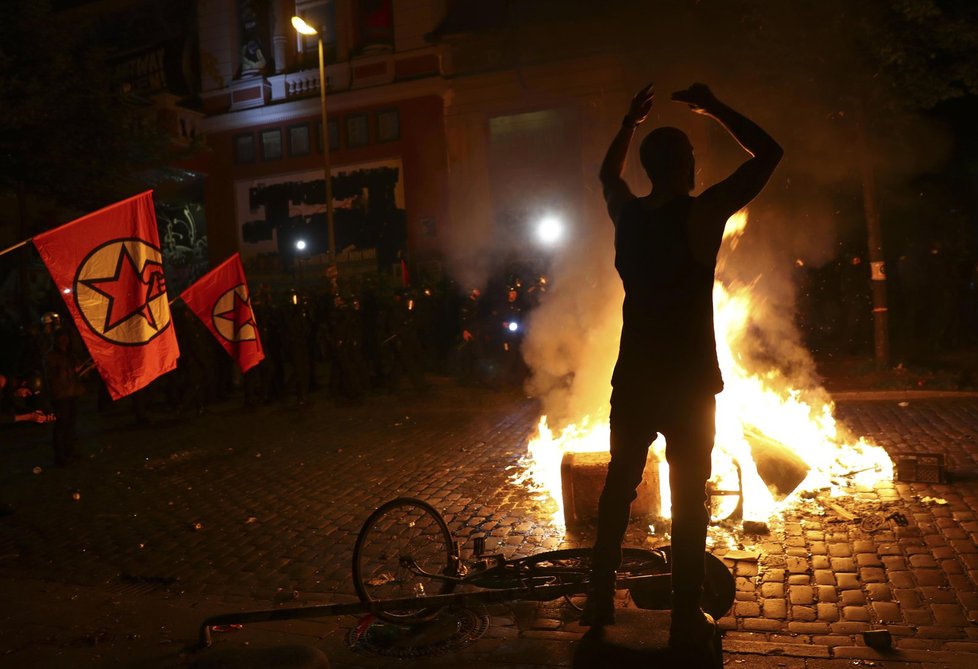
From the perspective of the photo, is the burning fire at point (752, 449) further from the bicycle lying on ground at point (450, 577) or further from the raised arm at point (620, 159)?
the raised arm at point (620, 159)

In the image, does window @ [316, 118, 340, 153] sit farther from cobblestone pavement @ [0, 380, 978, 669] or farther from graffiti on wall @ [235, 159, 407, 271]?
cobblestone pavement @ [0, 380, 978, 669]

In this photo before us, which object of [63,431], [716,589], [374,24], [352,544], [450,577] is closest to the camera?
[716,589]

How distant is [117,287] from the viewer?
616cm

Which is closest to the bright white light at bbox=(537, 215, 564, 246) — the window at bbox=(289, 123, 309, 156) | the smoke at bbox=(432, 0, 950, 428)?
the smoke at bbox=(432, 0, 950, 428)

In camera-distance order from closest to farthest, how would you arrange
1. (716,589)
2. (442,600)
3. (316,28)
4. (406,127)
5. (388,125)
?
1. (716,589)
2. (442,600)
3. (406,127)
4. (388,125)
5. (316,28)

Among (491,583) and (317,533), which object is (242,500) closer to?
Answer: (317,533)

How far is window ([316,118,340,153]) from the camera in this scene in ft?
75.4

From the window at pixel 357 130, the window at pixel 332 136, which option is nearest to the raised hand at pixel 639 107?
the window at pixel 357 130

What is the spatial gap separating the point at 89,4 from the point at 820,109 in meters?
25.8

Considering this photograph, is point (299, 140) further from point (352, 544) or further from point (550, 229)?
point (352, 544)

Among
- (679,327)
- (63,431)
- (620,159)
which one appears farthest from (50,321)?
(679,327)

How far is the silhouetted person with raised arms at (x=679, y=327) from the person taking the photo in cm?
287

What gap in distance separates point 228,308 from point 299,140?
14198mm

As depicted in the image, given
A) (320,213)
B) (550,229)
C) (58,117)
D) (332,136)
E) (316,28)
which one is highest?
(316,28)
